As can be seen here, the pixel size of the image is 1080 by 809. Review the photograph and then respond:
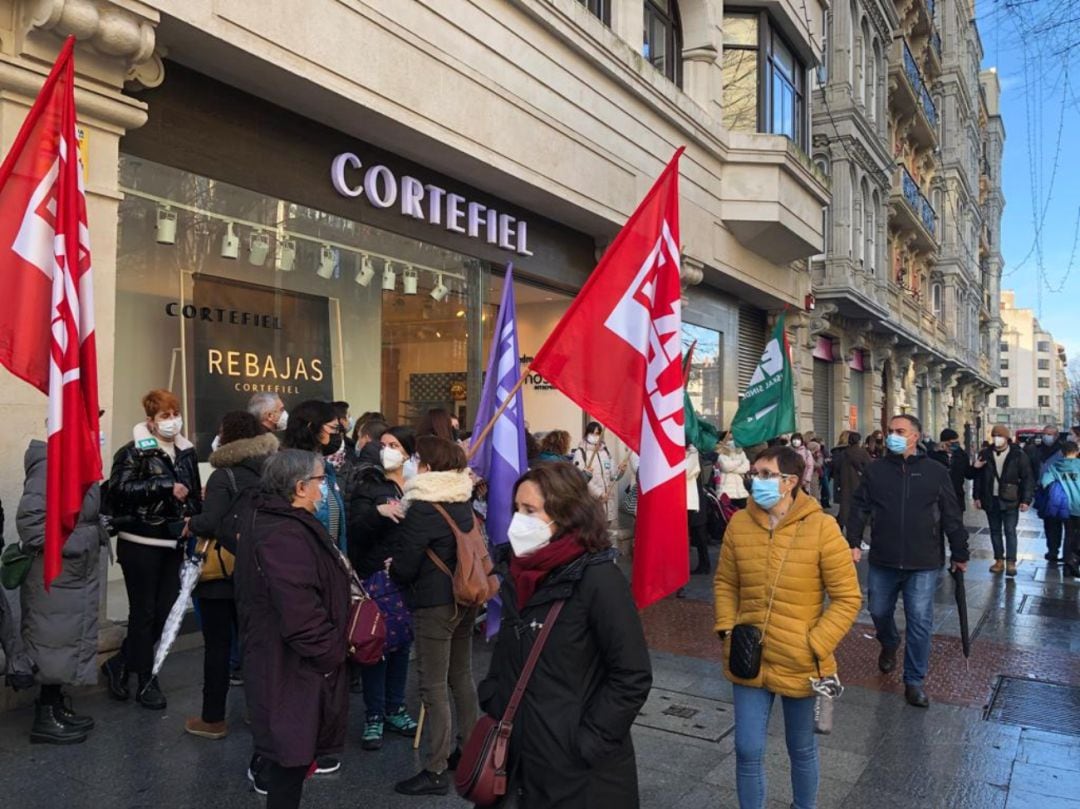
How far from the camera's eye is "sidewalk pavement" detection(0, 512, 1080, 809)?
409 centimetres

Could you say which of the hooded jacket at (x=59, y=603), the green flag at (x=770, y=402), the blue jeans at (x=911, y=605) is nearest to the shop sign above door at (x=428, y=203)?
the green flag at (x=770, y=402)

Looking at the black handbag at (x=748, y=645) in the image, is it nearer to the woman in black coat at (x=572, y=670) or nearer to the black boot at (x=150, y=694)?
the woman in black coat at (x=572, y=670)

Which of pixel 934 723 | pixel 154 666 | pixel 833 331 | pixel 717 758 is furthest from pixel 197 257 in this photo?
pixel 833 331

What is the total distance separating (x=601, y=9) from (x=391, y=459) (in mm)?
8917

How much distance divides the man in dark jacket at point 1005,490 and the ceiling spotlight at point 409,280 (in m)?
7.54

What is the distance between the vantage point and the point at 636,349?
4.35 metres

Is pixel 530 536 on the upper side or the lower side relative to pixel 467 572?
upper

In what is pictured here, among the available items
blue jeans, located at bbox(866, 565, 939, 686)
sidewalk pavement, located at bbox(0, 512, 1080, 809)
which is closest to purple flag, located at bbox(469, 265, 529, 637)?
sidewalk pavement, located at bbox(0, 512, 1080, 809)

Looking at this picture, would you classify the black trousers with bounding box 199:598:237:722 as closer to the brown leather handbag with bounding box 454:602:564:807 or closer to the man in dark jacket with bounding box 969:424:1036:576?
the brown leather handbag with bounding box 454:602:564:807

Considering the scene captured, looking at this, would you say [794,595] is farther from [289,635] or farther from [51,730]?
[51,730]

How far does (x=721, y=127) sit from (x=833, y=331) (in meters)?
10.4

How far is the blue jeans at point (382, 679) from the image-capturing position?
15.4 feet

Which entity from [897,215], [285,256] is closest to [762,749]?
[285,256]

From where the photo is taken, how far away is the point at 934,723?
5.26 metres
